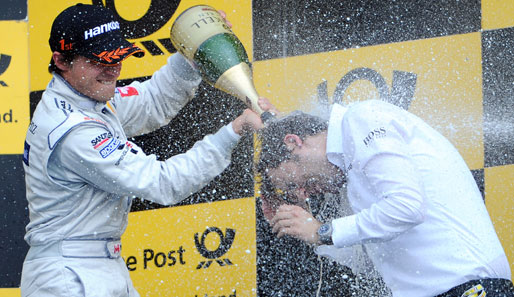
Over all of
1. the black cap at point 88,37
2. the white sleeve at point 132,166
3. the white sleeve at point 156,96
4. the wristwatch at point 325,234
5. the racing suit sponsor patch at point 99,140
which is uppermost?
the black cap at point 88,37

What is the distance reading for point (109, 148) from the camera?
8.31 ft

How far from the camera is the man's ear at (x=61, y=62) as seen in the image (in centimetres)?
Result: 265

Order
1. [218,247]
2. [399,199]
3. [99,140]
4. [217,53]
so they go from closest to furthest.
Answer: [399,199], [99,140], [217,53], [218,247]

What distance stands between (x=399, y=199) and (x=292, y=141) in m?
0.47

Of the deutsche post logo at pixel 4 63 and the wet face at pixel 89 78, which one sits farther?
the deutsche post logo at pixel 4 63

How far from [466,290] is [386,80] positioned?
107 centimetres

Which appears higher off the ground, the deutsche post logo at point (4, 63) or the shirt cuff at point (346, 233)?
the deutsche post logo at point (4, 63)

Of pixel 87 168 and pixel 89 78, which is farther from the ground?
pixel 89 78

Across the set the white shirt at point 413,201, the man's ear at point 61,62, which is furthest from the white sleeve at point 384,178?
the man's ear at point 61,62

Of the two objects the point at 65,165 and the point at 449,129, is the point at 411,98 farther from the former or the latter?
the point at 65,165

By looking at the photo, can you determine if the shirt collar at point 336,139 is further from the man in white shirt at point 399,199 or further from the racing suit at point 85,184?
the racing suit at point 85,184

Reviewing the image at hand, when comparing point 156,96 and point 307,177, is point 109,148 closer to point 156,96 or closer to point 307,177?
point 156,96

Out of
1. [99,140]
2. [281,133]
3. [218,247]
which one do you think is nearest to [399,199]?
[281,133]

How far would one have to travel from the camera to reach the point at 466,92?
3.08 metres
